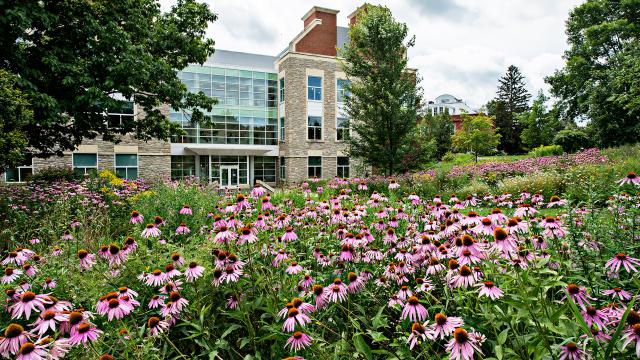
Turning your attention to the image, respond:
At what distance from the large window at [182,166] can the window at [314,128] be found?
9.29 m

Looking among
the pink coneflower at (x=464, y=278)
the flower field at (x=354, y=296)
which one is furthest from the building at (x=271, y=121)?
the pink coneflower at (x=464, y=278)

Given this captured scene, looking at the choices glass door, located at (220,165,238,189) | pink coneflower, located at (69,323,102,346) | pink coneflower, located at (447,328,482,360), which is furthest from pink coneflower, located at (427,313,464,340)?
glass door, located at (220,165,238,189)

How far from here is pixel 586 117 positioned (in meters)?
27.4

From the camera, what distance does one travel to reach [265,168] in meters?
29.7

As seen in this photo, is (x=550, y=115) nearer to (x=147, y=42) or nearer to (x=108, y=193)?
(x=147, y=42)

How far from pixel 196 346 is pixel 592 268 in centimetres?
302

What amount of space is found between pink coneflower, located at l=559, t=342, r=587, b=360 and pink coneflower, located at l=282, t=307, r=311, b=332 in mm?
1185

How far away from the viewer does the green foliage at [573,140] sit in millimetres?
26172

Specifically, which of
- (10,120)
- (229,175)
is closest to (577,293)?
(10,120)

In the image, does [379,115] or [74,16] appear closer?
[74,16]

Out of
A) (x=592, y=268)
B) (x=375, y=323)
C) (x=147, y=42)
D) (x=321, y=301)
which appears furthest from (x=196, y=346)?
(x=147, y=42)

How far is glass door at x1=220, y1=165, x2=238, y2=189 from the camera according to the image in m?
27.8

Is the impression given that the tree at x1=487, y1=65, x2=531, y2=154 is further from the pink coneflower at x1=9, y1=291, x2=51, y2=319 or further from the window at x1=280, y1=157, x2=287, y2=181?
the pink coneflower at x1=9, y1=291, x2=51, y2=319

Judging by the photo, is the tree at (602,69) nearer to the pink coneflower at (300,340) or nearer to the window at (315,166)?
the window at (315,166)
